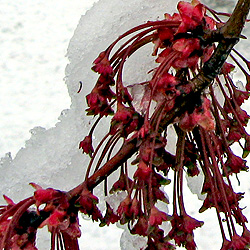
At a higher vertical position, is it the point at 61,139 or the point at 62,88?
the point at 62,88

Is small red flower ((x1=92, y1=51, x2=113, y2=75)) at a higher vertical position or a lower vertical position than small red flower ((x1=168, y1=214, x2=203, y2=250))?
higher

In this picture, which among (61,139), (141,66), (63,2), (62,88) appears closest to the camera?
→ (141,66)

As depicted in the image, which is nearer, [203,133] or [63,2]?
[203,133]

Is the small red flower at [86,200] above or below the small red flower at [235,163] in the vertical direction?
below

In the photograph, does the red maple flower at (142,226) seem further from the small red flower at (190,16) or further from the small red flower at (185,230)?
the small red flower at (190,16)

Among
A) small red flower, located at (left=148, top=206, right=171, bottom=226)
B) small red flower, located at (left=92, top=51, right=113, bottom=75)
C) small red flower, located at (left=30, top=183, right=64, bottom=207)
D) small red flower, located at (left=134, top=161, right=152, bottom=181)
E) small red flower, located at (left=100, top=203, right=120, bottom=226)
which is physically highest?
small red flower, located at (left=92, top=51, right=113, bottom=75)

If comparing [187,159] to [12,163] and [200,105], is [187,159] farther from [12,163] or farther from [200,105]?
[12,163]

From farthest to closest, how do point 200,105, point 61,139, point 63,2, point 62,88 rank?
point 63,2 → point 62,88 → point 61,139 → point 200,105

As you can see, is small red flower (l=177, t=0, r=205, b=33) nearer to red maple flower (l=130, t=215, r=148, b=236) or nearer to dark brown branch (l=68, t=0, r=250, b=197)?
dark brown branch (l=68, t=0, r=250, b=197)

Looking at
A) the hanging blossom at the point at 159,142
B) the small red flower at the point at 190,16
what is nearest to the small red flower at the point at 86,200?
the hanging blossom at the point at 159,142

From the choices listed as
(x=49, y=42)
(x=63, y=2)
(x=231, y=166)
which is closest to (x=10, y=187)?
(x=231, y=166)

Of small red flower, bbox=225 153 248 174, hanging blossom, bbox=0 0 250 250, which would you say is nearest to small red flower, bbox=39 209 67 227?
hanging blossom, bbox=0 0 250 250
